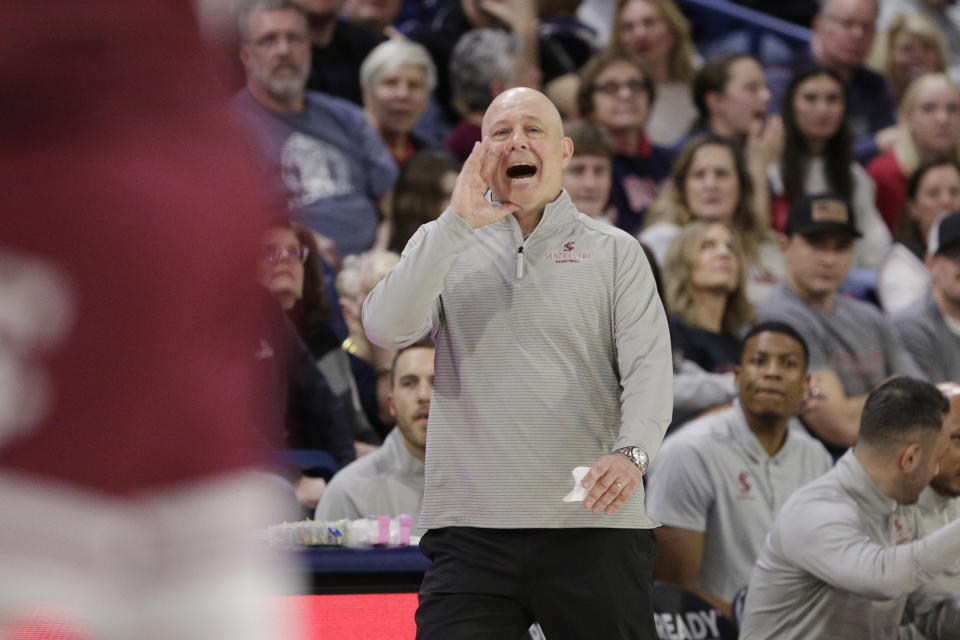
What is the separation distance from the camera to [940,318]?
22.8ft

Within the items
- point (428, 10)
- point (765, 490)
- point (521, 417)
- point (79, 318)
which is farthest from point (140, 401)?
point (428, 10)

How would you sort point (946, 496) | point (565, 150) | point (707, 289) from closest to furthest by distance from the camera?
point (565, 150) → point (946, 496) → point (707, 289)

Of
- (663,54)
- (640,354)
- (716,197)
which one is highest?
(663,54)

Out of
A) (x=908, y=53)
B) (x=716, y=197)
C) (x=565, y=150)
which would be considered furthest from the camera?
(x=908, y=53)

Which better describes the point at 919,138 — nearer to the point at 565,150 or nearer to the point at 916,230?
the point at 916,230

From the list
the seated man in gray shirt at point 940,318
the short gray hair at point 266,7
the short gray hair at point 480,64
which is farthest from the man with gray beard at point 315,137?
the seated man in gray shirt at point 940,318

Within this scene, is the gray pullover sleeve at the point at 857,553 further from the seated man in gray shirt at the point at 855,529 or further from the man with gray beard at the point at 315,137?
the man with gray beard at the point at 315,137

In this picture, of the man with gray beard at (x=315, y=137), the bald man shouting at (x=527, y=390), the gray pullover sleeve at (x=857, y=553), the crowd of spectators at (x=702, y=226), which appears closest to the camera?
the bald man shouting at (x=527, y=390)

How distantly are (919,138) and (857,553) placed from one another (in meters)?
5.58

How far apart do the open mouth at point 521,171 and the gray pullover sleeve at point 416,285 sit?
30 cm

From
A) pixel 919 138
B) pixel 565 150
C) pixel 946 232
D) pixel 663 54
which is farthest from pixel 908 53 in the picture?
pixel 565 150

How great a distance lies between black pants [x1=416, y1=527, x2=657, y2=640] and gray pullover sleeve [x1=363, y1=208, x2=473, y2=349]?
0.50m

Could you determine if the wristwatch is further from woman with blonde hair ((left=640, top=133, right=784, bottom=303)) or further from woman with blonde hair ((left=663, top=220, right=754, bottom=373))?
woman with blonde hair ((left=640, top=133, right=784, bottom=303))

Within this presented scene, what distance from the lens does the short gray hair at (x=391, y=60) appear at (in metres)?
7.31
